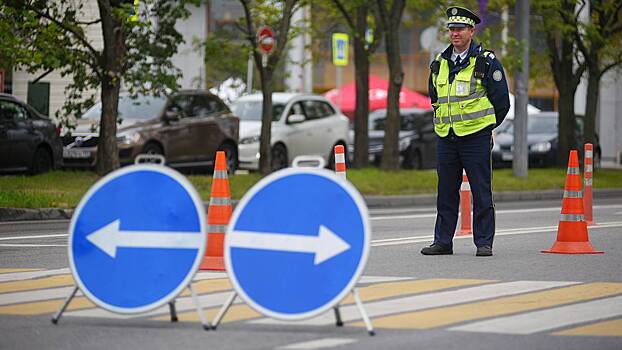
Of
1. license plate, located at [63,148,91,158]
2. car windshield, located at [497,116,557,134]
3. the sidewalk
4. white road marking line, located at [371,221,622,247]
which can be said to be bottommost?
the sidewalk

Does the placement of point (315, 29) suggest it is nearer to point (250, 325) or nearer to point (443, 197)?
point (443, 197)

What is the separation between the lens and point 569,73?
34.4 meters

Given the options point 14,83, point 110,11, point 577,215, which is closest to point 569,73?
point 14,83

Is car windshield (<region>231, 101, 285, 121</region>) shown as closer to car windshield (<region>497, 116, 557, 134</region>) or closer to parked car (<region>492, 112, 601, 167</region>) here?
parked car (<region>492, 112, 601, 167</region>)

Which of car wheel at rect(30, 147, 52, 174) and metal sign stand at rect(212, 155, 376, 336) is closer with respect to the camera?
metal sign stand at rect(212, 155, 376, 336)

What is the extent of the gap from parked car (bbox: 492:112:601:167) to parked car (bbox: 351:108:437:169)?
5.50 ft

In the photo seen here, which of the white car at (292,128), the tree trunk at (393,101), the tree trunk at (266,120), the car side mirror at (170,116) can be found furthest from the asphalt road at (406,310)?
the white car at (292,128)

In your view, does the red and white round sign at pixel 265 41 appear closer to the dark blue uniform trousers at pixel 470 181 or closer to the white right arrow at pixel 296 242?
the dark blue uniform trousers at pixel 470 181

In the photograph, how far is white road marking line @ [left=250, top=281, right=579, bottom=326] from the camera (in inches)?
334

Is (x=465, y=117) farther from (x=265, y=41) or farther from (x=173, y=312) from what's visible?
(x=265, y=41)

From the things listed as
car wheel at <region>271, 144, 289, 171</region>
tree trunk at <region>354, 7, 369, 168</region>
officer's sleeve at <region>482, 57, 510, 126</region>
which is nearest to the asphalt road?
officer's sleeve at <region>482, 57, 510, 126</region>

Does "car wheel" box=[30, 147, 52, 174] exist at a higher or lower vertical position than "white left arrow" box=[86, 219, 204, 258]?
lower

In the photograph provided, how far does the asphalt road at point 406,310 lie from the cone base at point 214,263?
0.24m

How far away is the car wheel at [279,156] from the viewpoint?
29.9 metres
